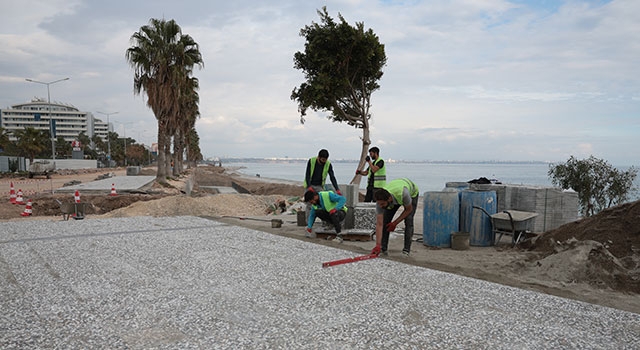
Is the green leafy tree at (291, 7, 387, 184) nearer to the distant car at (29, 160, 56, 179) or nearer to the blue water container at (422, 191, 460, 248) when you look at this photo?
the blue water container at (422, 191, 460, 248)

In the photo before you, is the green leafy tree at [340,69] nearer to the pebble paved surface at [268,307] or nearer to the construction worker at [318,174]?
the construction worker at [318,174]

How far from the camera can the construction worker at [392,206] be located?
6.97 metres

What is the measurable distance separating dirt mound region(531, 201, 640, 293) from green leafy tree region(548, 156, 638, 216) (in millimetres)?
13616

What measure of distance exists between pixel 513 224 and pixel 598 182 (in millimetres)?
→ 14722

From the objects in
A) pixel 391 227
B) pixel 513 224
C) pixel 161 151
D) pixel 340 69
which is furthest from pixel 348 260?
pixel 161 151

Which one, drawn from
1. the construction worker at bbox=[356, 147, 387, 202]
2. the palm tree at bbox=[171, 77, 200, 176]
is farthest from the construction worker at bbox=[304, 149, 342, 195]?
the palm tree at bbox=[171, 77, 200, 176]

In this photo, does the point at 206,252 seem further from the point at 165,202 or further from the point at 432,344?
the point at 165,202

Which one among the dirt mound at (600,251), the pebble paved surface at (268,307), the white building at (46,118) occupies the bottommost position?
the pebble paved surface at (268,307)

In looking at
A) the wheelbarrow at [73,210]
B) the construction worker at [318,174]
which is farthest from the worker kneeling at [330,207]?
the wheelbarrow at [73,210]

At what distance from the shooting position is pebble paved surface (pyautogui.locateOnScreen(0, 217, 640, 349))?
4020 millimetres

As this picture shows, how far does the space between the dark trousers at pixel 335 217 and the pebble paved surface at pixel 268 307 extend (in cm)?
139

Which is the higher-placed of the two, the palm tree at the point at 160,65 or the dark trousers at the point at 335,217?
the palm tree at the point at 160,65

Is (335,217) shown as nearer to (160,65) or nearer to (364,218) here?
(364,218)

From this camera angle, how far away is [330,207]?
363 inches
